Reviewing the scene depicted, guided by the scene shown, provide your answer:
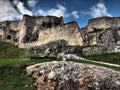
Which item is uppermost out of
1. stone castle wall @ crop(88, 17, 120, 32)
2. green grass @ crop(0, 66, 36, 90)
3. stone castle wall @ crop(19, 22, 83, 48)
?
stone castle wall @ crop(88, 17, 120, 32)

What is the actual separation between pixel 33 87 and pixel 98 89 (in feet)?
20.1

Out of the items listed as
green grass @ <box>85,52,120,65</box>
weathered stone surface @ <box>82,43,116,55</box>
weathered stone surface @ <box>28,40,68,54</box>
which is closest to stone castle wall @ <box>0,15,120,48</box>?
weathered stone surface @ <box>28,40,68,54</box>

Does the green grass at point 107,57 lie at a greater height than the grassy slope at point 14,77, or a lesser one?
greater

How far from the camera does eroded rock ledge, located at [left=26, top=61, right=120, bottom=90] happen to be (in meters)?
27.3

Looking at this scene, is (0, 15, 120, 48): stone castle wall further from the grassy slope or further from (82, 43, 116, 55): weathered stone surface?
the grassy slope

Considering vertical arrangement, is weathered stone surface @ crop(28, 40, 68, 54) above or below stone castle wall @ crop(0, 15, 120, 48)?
below

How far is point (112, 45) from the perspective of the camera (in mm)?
47938

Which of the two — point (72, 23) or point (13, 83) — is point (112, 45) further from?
point (13, 83)

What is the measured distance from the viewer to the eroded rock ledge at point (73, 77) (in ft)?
89.6

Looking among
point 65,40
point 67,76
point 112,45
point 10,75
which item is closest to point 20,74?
point 10,75

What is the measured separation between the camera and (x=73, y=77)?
91.5 ft

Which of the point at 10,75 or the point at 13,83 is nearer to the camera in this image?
the point at 13,83

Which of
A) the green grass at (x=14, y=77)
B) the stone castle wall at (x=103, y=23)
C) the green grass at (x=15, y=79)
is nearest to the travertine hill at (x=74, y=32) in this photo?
the stone castle wall at (x=103, y=23)

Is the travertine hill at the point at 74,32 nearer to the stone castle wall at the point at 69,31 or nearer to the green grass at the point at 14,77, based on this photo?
the stone castle wall at the point at 69,31
